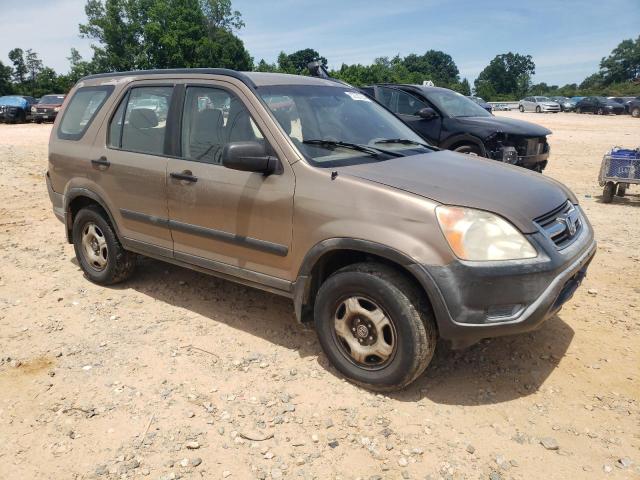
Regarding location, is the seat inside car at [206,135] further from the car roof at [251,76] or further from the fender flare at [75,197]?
the fender flare at [75,197]

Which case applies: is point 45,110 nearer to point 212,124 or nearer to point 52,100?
point 52,100

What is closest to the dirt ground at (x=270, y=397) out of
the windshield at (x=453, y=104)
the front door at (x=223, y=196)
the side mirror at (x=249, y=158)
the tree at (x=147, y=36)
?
the front door at (x=223, y=196)

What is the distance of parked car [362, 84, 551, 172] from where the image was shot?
27.4ft

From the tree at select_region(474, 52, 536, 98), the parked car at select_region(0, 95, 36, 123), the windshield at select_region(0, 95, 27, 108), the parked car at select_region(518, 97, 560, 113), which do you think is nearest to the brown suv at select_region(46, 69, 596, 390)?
the parked car at select_region(0, 95, 36, 123)

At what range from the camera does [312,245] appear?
129 inches

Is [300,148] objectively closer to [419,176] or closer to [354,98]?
[419,176]

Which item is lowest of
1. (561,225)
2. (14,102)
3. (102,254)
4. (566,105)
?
(566,105)

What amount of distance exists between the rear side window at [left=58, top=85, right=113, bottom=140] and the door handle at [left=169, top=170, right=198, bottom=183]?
1307 mm

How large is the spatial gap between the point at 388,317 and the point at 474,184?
0.95 metres

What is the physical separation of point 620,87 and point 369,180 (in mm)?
72612

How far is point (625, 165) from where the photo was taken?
7926 millimetres

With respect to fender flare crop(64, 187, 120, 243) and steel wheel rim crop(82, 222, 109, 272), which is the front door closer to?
fender flare crop(64, 187, 120, 243)

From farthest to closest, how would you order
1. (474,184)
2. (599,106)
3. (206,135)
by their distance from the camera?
(599,106) → (206,135) → (474,184)

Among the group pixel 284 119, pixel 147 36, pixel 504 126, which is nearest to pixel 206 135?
pixel 284 119
